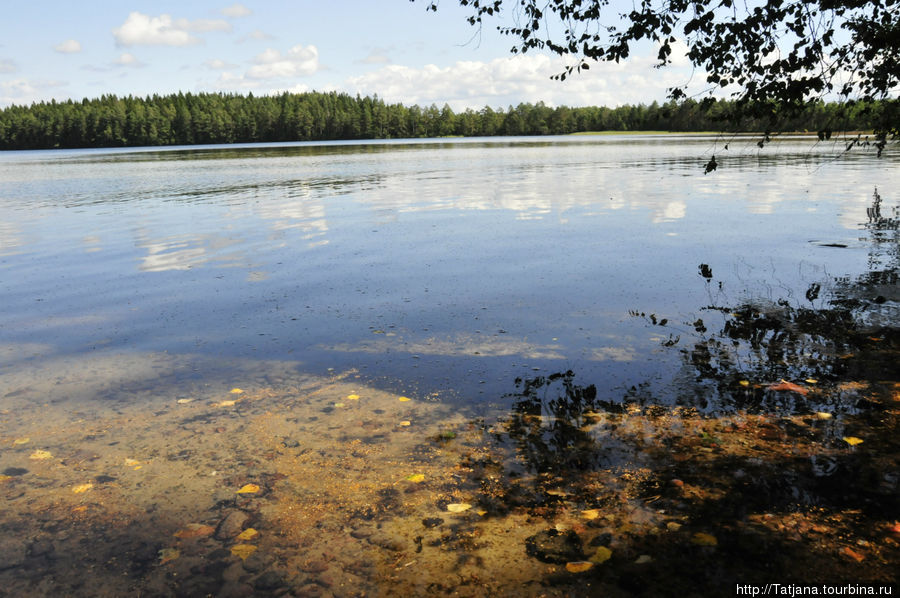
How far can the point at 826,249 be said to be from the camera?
43.3 ft

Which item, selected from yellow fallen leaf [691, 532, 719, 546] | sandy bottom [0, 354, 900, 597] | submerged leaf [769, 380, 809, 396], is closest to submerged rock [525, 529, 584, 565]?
sandy bottom [0, 354, 900, 597]

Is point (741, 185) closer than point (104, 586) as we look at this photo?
No

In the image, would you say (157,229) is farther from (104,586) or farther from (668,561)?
(668,561)

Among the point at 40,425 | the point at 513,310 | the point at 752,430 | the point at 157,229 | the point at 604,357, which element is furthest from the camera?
the point at 157,229

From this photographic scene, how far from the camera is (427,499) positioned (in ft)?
15.4

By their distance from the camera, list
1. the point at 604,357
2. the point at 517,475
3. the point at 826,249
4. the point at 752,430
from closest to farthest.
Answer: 1. the point at 517,475
2. the point at 752,430
3. the point at 604,357
4. the point at 826,249

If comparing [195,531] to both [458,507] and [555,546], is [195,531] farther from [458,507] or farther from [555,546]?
[555,546]

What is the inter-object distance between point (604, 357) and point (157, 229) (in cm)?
1725

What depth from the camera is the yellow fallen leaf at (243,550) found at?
414 centimetres

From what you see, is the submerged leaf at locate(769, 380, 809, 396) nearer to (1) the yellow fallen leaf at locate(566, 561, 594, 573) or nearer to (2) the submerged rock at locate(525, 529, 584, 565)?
(2) the submerged rock at locate(525, 529, 584, 565)

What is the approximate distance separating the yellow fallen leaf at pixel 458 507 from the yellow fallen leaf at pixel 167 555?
1.89m

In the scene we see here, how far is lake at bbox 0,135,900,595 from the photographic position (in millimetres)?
4348

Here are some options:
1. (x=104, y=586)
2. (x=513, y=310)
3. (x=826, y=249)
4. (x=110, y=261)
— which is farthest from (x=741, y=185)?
(x=104, y=586)

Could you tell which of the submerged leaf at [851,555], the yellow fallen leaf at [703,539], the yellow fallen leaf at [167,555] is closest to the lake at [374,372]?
the yellow fallen leaf at [167,555]
